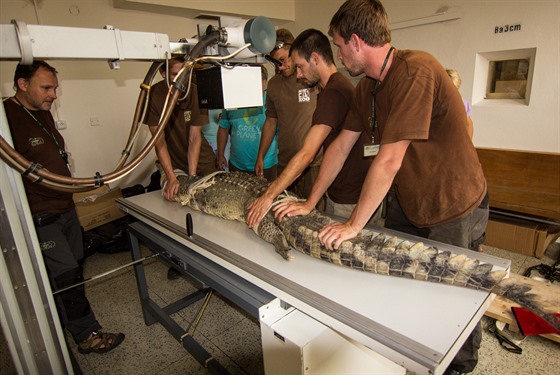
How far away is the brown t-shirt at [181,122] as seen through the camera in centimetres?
253

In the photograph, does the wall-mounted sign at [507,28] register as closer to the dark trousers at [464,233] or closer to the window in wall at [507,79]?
the window in wall at [507,79]

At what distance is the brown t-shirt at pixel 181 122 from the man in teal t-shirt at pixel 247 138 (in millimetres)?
252

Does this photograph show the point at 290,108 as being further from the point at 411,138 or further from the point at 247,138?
the point at 411,138

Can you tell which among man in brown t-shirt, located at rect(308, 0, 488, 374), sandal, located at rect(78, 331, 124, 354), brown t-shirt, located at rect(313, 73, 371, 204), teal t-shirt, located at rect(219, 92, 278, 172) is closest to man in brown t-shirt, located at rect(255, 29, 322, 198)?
teal t-shirt, located at rect(219, 92, 278, 172)

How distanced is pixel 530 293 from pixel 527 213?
2710 millimetres

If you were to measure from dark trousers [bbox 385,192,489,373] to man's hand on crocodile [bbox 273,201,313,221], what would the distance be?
520 millimetres

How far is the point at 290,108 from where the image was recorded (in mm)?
2797

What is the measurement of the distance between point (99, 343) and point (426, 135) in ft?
7.65

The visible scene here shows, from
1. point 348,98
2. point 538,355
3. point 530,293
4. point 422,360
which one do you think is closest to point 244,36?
point 348,98

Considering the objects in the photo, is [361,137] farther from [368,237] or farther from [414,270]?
[414,270]

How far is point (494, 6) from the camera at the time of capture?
11.1 ft

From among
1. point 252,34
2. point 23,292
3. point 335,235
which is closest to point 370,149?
point 335,235

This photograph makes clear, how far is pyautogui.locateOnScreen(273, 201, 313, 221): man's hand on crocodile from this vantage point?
5.34ft

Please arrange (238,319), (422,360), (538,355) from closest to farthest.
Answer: (422,360) < (538,355) < (238,319)
